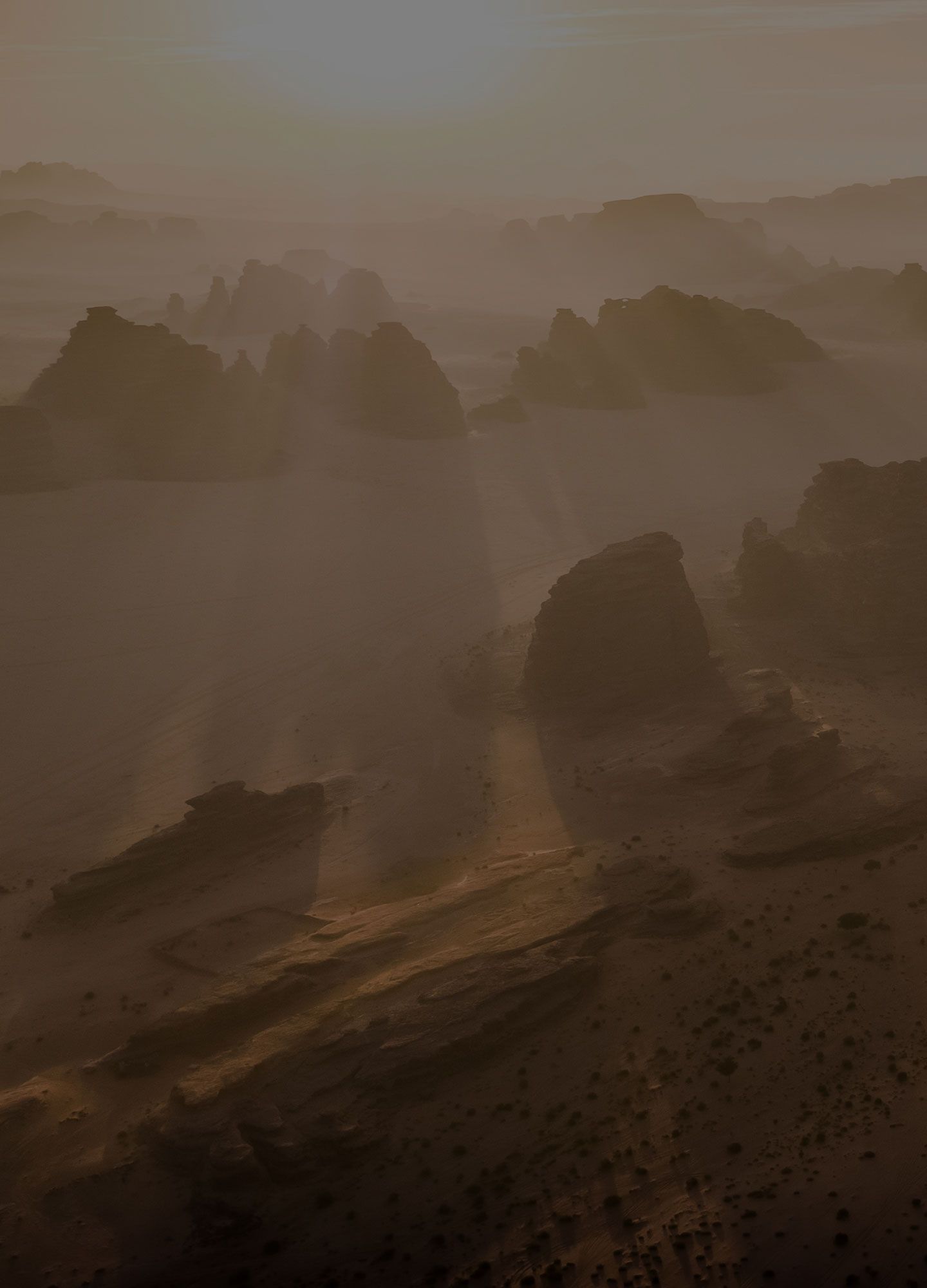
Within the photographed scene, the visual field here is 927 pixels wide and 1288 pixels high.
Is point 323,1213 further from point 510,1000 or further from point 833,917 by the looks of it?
point 833,917

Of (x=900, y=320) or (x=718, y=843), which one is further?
(x=900, y=320)

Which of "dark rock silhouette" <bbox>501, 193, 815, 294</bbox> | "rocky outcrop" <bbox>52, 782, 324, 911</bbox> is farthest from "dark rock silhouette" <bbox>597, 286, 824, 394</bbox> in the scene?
"rocky outcrop" <bbox>52, 782, 324, 911</bbox>

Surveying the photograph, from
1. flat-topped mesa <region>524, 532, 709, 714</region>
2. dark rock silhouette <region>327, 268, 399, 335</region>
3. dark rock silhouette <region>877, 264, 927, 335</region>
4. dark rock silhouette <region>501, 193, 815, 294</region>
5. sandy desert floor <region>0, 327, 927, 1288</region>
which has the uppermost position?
A: dark rock silhouette <region>501, 193, 815, 294</region>

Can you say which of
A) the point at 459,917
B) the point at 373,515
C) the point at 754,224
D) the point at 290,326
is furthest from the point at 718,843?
the point at 754,224

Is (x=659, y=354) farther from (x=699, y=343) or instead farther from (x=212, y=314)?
(x=212, y=314)

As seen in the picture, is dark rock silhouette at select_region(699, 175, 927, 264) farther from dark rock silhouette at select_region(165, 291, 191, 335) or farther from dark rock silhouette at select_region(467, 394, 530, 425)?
dark rock silhouette at select_region(467, 394, 530, 425)

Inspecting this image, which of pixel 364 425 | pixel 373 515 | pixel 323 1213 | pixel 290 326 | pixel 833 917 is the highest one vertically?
pixel 290 326
